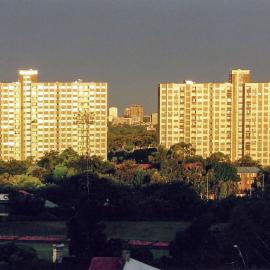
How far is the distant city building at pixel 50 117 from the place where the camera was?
30.8m

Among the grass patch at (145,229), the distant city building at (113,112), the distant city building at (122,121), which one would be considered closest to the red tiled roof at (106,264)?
the grass patch at (145,229)

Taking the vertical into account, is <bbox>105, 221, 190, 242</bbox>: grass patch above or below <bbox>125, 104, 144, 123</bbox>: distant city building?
below

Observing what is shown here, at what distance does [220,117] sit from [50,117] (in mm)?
5935

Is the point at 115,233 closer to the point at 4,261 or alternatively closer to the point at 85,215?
the point at 85,215

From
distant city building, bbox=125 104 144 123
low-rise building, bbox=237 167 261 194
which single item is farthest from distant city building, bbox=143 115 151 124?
low-rise building, bbox=237 167 261 194

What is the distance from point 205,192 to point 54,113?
36.0 ft

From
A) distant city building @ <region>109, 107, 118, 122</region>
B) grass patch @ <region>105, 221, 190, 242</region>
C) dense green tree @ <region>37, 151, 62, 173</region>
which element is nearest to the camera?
grass patch @ <region>105, 221, 190, 242</region>

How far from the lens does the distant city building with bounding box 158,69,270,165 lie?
101 ft

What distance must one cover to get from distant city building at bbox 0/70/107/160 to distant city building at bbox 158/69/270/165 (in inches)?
90.2

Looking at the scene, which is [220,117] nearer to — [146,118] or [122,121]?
[122,121]

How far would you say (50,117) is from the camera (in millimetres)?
31531

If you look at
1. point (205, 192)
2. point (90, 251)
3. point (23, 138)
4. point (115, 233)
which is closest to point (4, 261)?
point (90, 251)

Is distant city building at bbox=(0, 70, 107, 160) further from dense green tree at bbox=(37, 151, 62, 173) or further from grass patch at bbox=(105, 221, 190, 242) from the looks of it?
grass patch at bbox=(105, 221, 190, 242)

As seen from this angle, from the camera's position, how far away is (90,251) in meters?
10.9
